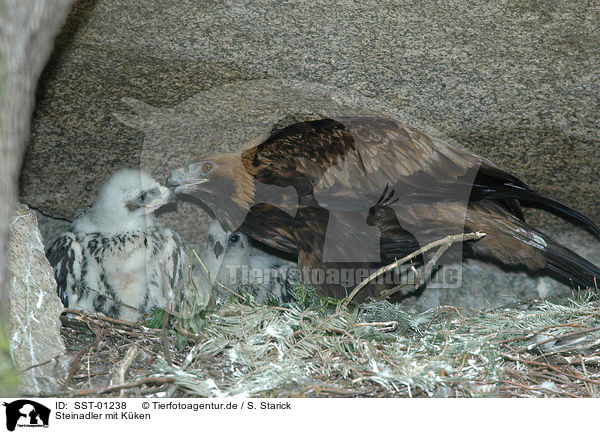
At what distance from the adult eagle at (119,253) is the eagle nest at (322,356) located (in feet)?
1.38

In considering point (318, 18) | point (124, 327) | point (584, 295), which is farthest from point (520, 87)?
point (124, 327)

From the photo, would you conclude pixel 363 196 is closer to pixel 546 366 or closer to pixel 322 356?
pixel 322 356

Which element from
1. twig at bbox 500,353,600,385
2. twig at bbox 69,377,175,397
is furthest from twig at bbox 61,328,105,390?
twig at bbox 500,353,600,385

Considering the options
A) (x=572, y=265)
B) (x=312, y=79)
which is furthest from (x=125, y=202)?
(x=572, y=265)

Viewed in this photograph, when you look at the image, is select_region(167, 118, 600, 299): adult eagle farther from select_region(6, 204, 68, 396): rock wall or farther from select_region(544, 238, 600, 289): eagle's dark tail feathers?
select_region(6, 204, 68, 396): rock wall

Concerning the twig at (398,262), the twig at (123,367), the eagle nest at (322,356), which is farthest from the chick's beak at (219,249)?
the twig at (123,367)

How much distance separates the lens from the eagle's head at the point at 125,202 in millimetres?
2715

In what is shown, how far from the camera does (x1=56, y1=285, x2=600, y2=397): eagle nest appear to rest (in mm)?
1523

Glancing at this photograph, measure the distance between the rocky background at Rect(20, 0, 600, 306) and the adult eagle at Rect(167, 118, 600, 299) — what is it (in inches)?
5.4

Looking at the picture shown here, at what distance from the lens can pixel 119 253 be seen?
2.61 meters

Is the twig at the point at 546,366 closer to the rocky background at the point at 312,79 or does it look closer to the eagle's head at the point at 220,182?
the rocky background at the point at 312,79
